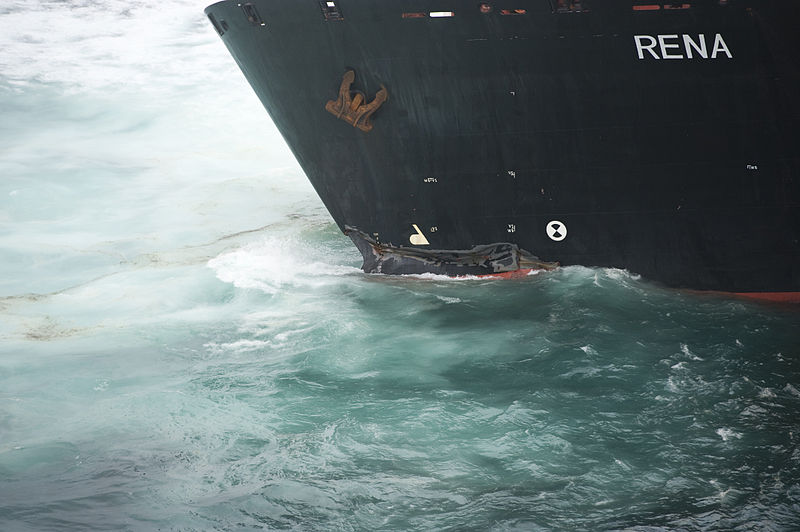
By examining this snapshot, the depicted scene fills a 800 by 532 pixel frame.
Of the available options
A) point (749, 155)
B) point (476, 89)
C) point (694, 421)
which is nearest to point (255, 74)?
point (476, 89)

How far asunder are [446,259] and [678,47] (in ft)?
13.4

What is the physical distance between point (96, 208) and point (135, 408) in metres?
9.91

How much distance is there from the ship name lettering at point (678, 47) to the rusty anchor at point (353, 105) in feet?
10.5

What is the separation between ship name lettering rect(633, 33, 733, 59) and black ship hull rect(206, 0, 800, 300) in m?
0.01

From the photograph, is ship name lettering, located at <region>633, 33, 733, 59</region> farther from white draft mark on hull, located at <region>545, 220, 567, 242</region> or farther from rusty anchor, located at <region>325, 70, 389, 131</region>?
rusty anchor, located at <region>325, 70, 389, 131</region>

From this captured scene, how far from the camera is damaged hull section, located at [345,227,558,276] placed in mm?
11578

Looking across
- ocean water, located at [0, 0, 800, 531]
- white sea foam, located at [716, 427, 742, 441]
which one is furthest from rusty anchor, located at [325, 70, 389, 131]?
white sea foam, located at [716, 427, 742, 441]

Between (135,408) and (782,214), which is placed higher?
(782,214)

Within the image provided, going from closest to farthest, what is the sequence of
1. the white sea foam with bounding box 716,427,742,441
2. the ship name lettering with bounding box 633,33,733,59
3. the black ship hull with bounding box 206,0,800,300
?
the white sea foam with bounding box 716,427,742,441 → the ship name lettering with bounding box 633,33,733,59 → the black ship hull with bounding box 206,0,800,300

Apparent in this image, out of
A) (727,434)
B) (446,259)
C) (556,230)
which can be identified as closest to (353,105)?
(446,259)

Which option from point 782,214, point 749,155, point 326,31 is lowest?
point 782,214

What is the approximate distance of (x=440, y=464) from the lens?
742 centimetres

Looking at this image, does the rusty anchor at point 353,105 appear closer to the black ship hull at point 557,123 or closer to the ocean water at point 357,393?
the black ship hull at point 557,123

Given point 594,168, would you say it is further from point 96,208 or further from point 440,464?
point 96,208
